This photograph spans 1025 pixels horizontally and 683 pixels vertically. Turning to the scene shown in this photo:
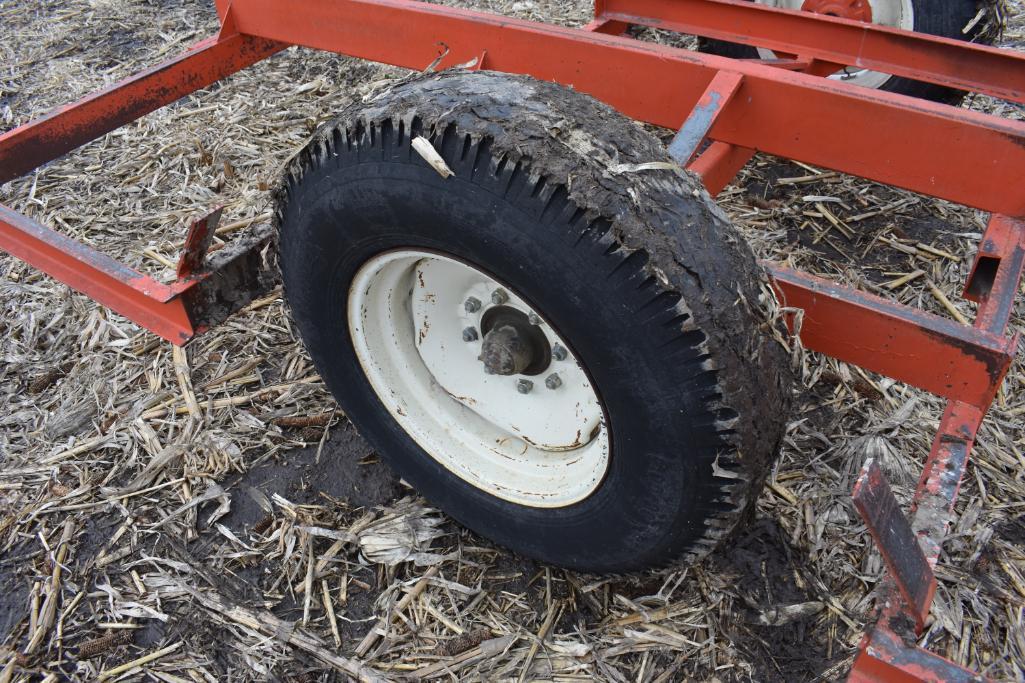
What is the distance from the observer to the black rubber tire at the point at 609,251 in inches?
66.2

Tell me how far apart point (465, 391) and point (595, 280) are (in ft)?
3.22

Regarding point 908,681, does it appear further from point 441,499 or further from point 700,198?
point 441,499

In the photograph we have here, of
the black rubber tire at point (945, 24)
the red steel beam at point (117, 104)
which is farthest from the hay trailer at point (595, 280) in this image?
the black rubber tire at point (945, 24)

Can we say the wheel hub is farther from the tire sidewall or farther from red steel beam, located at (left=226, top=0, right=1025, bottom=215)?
red steel beam, located at (left=226, top=0, right=1025, bottom=215)

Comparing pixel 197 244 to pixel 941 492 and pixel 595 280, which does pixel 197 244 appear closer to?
pixel 595 280

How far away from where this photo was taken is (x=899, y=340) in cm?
199

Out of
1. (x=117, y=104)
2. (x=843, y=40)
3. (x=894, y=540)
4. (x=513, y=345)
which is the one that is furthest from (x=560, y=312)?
(x=117, y=104)

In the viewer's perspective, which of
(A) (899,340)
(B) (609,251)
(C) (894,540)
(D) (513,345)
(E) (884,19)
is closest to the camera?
(C) (894,540)

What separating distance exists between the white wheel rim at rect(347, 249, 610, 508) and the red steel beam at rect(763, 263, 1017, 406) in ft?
2.07

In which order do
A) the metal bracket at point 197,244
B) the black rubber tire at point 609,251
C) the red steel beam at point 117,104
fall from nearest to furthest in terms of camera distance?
1. the black rubber tire at point 609,251
2. the metal bracket at point 197,244
3. the red steel beam at point 117,104

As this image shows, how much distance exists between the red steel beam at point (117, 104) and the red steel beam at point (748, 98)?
0.65 meters

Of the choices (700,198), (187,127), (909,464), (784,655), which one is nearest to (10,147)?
(187,127)

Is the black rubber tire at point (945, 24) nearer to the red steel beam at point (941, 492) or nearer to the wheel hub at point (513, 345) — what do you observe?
the red steel beam at point (941, 492)

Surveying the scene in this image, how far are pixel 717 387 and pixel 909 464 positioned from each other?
1.44 meters
